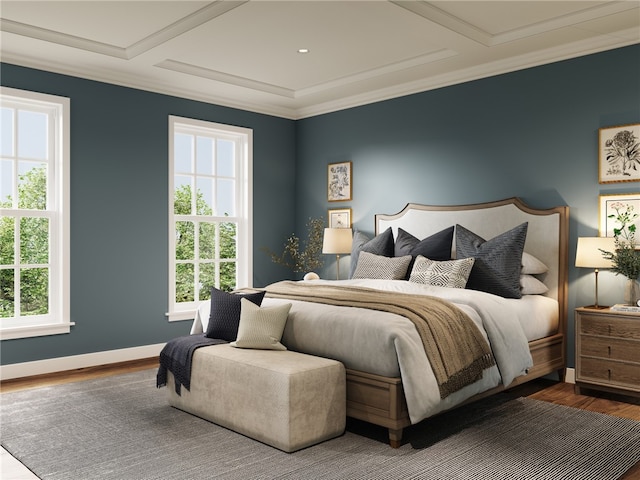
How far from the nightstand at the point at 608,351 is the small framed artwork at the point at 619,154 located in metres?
0.99

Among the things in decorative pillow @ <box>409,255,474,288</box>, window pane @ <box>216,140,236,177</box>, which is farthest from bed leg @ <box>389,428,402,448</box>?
window pane @ <box>216,140,236,177</box>

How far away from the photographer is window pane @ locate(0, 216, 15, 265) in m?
4.83

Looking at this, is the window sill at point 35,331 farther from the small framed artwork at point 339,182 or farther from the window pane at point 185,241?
the small framed artwork at point 339,182

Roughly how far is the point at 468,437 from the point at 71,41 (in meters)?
3.94

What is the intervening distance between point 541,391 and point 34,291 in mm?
4120

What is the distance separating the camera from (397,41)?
4559 mm

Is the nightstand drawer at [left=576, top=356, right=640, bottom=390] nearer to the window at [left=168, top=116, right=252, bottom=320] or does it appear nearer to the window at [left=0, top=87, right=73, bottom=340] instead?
the window at [left=168, top=116, right=252, bottom=320]

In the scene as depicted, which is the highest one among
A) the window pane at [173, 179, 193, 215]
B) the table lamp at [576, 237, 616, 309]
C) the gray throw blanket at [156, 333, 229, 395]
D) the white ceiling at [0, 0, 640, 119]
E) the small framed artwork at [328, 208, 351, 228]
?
the white ceiling at [0, 0, 640, 119]

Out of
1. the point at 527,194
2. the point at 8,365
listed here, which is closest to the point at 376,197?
the point at 527,194

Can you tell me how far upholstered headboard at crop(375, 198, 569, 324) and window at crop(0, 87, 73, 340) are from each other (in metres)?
3.10

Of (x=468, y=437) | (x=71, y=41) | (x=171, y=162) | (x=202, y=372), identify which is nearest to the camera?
(x=468, y=437)

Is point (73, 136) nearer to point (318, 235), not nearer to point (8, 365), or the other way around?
point (8, 365)

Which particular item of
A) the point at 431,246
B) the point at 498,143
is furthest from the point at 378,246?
the point at 498,143

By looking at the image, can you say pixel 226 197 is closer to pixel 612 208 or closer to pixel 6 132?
pixel 6 132
